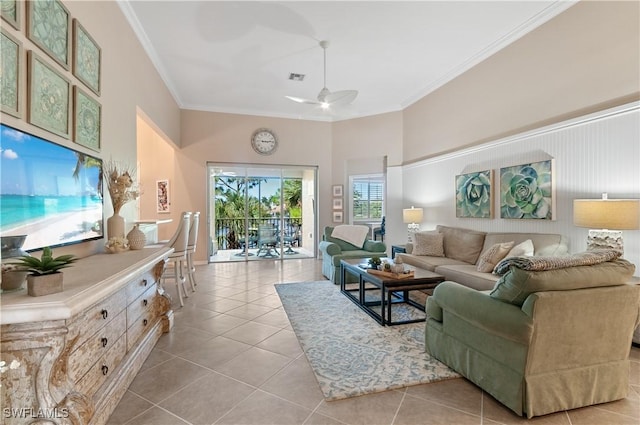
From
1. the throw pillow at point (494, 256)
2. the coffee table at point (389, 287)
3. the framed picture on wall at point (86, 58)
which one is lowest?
the coffee table at point (389, 287)

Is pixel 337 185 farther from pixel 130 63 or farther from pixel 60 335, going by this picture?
pixel 60 335

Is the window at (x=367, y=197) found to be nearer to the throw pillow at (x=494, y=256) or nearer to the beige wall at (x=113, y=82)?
the throw pillow at (x=494, y=256)

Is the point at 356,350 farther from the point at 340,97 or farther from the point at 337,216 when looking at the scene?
the point at 337,216

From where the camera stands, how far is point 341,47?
434 cm

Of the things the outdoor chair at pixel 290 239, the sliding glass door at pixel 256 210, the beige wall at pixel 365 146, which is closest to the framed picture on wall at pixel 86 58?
the sliding glass door at pixel 256 210

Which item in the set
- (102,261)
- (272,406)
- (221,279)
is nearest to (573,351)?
(272,406)

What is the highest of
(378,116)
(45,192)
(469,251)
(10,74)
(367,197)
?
(378,116)

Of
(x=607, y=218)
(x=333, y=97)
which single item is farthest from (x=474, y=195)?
(x=333, y=97)

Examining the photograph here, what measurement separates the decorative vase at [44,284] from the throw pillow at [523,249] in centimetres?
406

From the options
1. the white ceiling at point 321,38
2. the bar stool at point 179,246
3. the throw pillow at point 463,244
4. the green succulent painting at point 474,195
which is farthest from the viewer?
the green succulent painting at point 474,195

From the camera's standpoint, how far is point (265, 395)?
6.73 ft

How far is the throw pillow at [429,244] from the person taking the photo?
15.8 feet

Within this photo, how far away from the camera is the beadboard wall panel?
9.68 feet

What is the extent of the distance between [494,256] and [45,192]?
4.29 metres
